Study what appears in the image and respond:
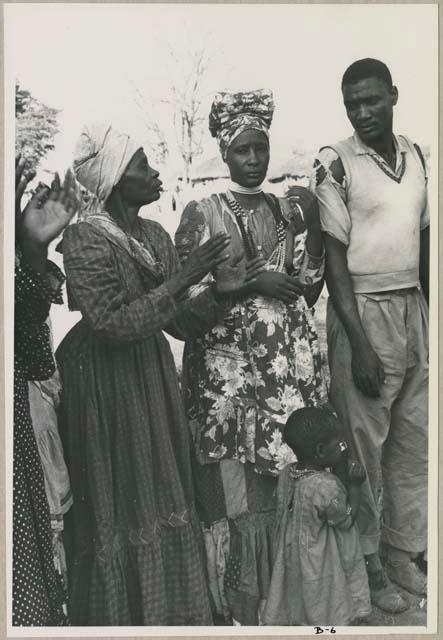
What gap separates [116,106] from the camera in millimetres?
3781

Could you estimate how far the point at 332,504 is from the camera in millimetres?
3582

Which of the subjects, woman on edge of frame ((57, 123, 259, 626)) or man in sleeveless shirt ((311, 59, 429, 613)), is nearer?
woman on edge of frame ((57, 123, 259, 626))

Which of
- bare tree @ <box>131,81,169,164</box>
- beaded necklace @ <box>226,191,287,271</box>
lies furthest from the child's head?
bare tree @ <box>131,81,169,164</box>

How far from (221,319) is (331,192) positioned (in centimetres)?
72

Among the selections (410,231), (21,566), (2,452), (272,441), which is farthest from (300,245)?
(21,566)

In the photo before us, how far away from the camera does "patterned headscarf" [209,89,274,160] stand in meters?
3.77

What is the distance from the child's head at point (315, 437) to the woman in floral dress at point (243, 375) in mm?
65

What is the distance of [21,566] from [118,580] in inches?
15.9

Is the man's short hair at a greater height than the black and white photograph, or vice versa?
the man's short hair

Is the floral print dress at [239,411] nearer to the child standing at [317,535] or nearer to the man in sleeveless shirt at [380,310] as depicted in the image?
Answer: the child standing at [317,535]

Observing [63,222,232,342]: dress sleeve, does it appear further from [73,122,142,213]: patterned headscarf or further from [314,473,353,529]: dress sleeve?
[314,473,353,529]: dress sleeve

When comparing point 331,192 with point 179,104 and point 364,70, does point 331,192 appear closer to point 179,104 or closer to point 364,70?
point 364,70

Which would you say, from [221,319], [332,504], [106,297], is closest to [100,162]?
[106,297]

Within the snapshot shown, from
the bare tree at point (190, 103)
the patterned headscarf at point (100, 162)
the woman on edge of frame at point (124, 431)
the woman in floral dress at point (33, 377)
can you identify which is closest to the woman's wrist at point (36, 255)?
the woman in floral dress at point (33, 377)
